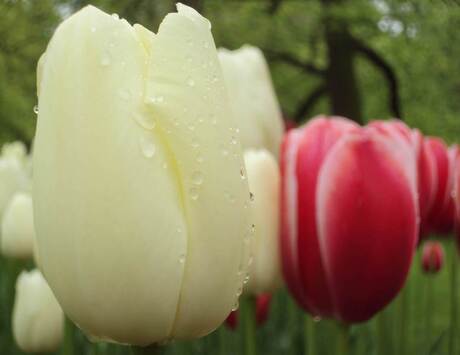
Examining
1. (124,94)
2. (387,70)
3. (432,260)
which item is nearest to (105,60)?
(124,94)

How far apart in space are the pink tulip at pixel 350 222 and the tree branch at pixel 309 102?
1021 centimetres

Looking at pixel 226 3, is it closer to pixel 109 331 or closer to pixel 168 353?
pixel 168 353

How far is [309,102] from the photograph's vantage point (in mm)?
11531

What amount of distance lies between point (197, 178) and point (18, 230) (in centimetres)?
134

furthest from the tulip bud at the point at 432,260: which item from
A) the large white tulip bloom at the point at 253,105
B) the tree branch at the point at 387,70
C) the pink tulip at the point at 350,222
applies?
the tree branch at the point at 387,70

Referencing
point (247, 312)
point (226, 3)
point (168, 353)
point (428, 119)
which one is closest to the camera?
point (247, 312)

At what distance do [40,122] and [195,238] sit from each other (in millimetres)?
160

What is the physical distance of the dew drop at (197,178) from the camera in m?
0.60

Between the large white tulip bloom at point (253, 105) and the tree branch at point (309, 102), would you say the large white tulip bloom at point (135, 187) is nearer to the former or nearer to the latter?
the large white tulip bloom at point (253, 105)

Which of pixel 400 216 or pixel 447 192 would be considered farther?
pixel 447 192

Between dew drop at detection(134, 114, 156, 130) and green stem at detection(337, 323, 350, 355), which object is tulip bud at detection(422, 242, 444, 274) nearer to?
green stem at detection(337, 323, 350, 355)

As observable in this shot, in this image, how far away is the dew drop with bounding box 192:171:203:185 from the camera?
0.60 metres

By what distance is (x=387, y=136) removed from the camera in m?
0.98

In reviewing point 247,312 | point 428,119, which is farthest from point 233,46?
point 247,312
